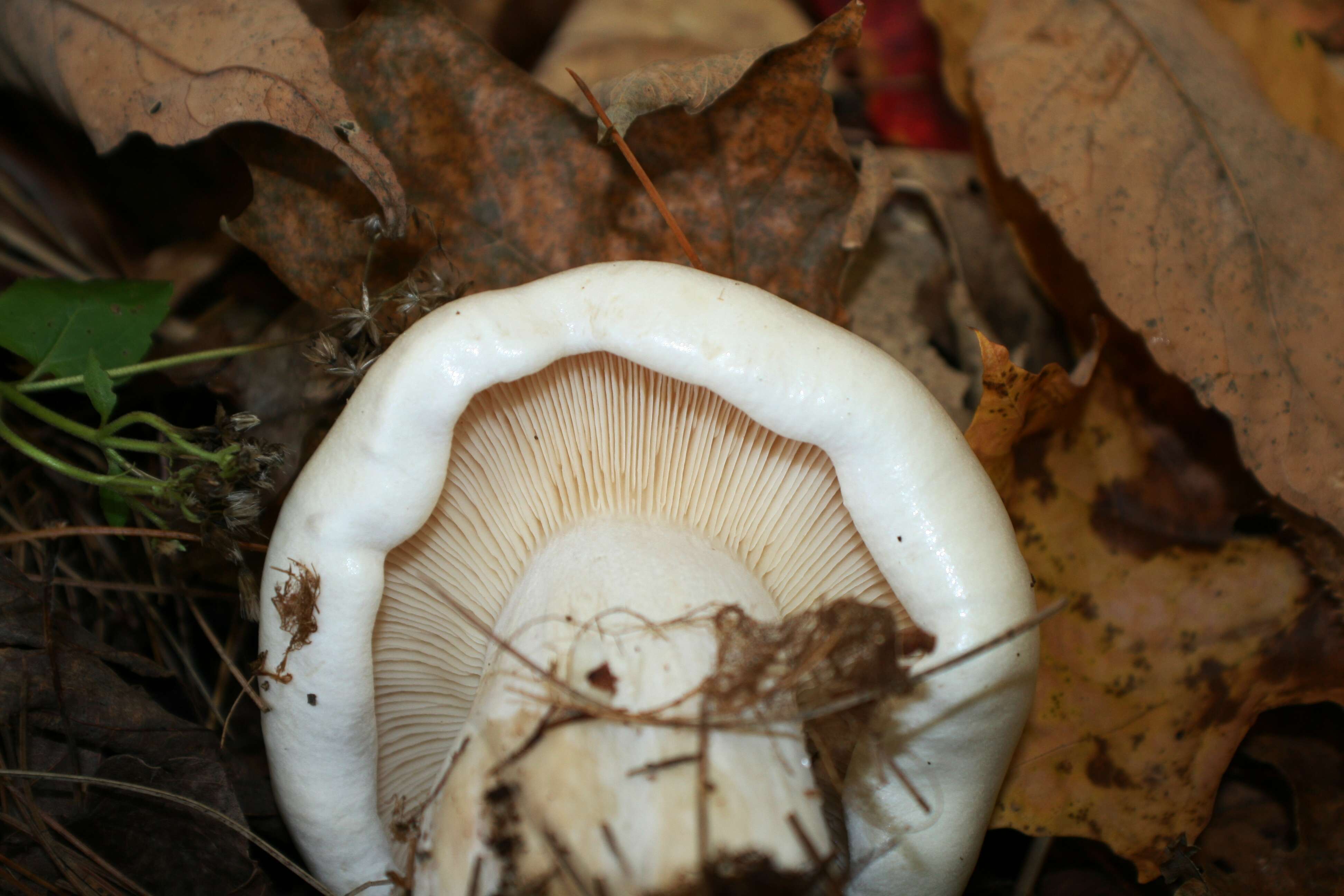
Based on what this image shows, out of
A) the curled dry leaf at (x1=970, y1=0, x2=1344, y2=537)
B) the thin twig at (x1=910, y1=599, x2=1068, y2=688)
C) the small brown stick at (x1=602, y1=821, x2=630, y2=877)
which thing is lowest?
the small brown stick at (x1=602, y1=821, x2=630, y2=877)

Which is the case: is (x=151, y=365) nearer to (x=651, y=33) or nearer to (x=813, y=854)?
(x=813, y=854)

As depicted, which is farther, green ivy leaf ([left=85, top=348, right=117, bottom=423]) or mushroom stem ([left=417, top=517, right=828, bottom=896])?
green ivy leaf ([left=85, top=348, right=117, bottom=423])

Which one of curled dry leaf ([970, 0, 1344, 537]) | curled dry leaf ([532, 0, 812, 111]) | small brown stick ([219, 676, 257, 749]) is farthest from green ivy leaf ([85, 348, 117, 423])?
curled dry leaf ([970, 0, 1344, 537])

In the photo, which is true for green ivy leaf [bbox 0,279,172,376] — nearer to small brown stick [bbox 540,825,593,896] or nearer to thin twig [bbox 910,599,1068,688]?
small brown stick [bbox 540,825,593,896]

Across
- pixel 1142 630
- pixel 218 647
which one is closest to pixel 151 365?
pixel 218 647

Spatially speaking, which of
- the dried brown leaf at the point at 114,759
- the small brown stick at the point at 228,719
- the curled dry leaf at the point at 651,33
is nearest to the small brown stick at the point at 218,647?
the small brown stick at the point at 228,719

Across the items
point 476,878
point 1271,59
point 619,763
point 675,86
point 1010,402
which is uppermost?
point 1271,59
